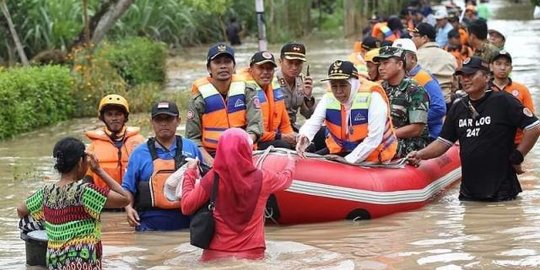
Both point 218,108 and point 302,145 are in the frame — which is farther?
point 218,108

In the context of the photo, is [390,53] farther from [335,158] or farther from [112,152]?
[112,152]

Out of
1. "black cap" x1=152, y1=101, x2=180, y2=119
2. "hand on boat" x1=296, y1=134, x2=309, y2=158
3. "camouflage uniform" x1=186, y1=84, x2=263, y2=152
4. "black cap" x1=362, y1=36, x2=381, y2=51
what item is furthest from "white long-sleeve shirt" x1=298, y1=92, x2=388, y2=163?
"black cap" x1=362, y1=36, x2=381, y2=51

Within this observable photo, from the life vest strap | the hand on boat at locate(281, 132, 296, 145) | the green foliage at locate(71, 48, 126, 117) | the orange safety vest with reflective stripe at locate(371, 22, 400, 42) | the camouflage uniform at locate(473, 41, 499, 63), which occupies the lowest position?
the green foliage at locate(71, 48, 126, 117)

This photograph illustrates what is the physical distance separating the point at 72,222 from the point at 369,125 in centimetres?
306

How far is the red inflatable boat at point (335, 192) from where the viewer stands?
27.1 feet

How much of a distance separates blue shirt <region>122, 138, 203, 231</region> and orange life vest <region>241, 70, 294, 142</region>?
3.75 ft

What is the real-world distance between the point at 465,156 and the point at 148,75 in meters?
12.8

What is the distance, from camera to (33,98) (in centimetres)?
1546

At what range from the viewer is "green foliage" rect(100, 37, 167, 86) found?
62.3 ft

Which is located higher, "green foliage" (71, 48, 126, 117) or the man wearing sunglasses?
the man wearing sunglasses

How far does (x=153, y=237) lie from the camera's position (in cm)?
806

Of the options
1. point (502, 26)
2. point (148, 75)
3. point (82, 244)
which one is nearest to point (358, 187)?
point (82, 244)

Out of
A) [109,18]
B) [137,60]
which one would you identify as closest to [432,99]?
[137,60]

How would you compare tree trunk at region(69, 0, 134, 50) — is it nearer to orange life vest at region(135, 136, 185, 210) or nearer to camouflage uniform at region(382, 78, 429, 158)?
camouflage uniform at region(382, 78, 429, 158)
